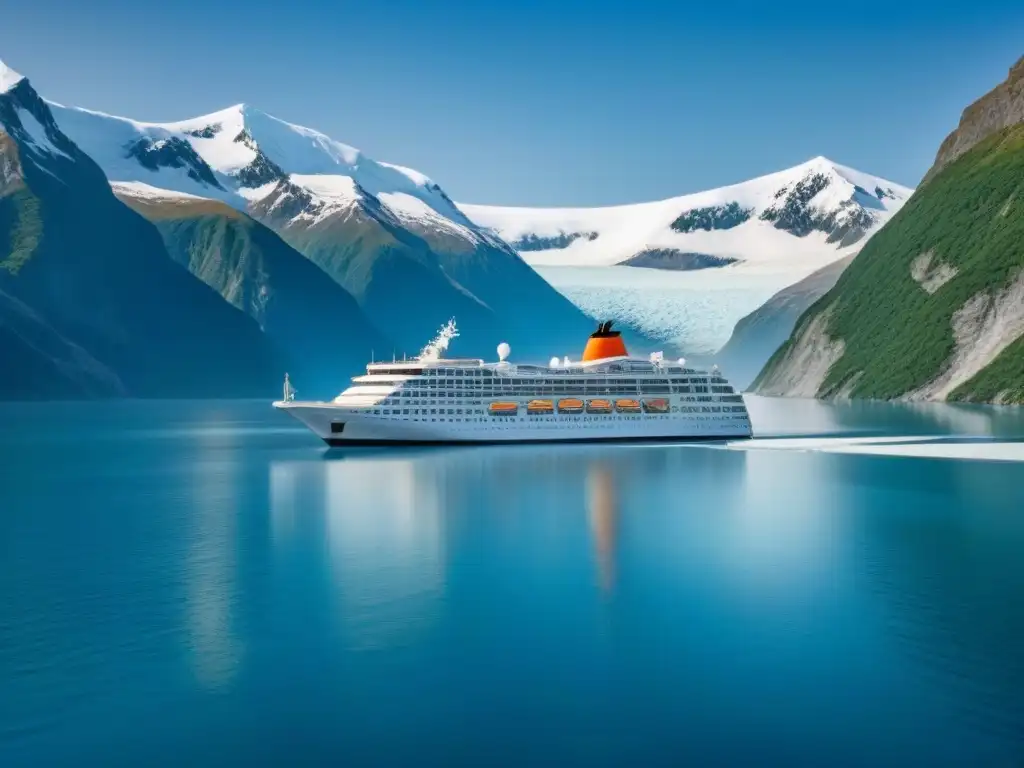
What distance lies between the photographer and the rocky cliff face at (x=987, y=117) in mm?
172625

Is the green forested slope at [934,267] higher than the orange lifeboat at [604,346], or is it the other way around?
the green forested slope at [934,267]

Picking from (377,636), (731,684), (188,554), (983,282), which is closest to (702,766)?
(731,684)

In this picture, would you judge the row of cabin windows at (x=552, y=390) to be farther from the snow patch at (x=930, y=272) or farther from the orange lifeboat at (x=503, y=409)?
the snow patch at (x=930, y=272)

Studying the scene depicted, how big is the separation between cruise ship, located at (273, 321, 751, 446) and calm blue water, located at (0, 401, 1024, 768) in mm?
27618

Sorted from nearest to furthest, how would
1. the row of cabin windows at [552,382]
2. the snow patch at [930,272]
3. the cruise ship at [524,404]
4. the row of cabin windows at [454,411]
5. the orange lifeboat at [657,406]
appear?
1. the row of cabin windows at [454,411]
2. the cruise ship at [524,404]
3. the row of cabin windows at [552,382]
4. the orange lifeboat at [657,406]
5. the snow patch at [930,272]

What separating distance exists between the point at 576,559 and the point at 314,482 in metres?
26.7

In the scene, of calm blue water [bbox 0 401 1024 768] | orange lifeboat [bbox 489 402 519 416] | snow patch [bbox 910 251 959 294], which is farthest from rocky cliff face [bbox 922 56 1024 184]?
calm blue water [bbox 0 401 1024 768]

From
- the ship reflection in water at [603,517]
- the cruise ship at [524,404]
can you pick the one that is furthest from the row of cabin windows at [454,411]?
the ship reflection in water at [603,517]

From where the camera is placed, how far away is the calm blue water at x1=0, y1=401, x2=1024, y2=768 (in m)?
19.6

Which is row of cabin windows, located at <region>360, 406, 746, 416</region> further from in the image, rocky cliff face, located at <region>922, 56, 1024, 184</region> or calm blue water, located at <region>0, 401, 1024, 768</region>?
rocky cliff face, located at <region>922, 56, 1024, 184</region>

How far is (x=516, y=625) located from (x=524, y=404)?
2363 inches

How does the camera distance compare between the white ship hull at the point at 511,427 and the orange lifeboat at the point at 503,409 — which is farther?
the orange lifeboat at the point at 503,409

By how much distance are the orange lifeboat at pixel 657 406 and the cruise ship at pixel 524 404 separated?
0.07 metres

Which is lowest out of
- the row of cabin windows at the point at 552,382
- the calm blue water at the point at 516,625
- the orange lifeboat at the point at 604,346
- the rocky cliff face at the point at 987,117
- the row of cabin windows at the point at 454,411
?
the calm blue water at the point at 516,625
